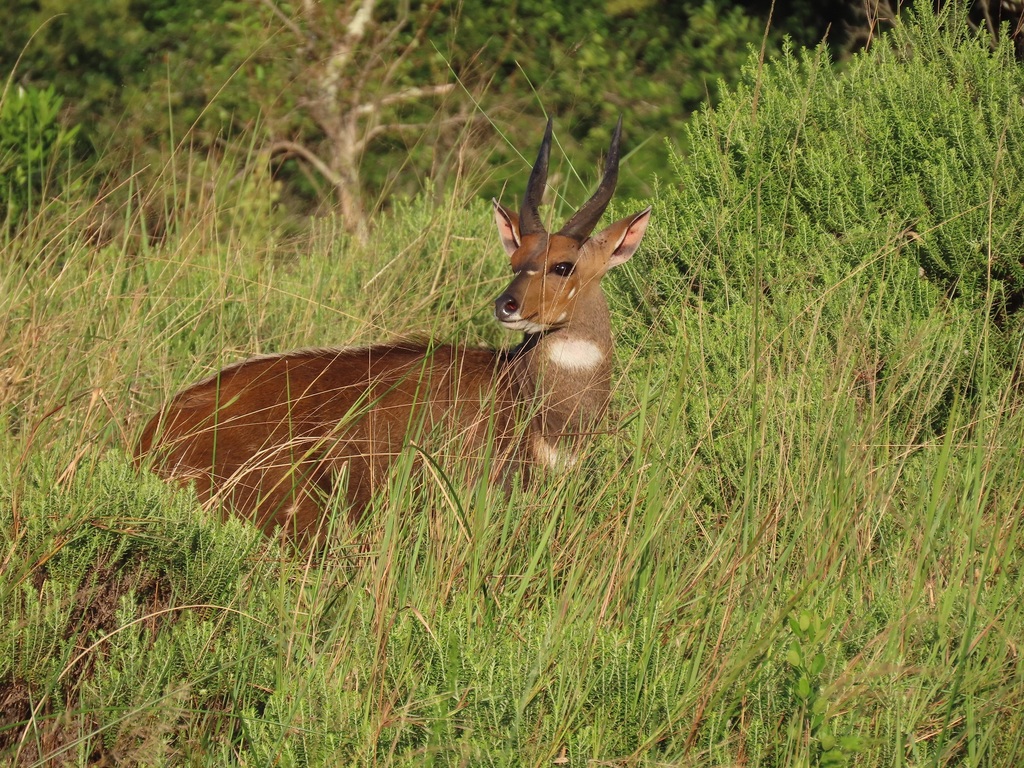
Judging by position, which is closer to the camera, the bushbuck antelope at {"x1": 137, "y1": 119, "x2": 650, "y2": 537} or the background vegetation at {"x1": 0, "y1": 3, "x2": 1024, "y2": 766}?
the background vegetation at {"x1": 0, "y1": 3, "x2": 1024, "y2": 766}

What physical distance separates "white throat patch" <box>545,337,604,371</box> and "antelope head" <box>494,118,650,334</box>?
0.06m

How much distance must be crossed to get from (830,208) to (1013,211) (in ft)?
2.05

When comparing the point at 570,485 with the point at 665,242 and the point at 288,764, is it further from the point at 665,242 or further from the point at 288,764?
the point at 665,242

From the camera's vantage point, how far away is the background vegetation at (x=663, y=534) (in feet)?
8.78

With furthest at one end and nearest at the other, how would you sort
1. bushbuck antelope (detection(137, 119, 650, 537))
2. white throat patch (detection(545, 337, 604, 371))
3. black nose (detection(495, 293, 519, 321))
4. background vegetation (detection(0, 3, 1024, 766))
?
white throat patch (detection(545, 337, 604, 371)) < black nose (detection(495, 293, 519, 321)) < bushbuck antelope (detection(137, 119, 650, 537)) < background vegetation (detection(0, 3, 1024, 766))

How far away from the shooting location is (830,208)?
4863 millimetres

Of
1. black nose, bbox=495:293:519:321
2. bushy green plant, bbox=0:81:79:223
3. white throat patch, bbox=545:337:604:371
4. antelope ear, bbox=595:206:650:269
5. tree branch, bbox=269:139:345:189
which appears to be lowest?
tree branch, bbox=269:139:345:189

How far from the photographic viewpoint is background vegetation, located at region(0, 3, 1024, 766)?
2676 millimetres

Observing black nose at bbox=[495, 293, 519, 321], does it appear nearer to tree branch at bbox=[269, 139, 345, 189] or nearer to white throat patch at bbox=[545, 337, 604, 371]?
white throat patch at bbox=[545, 337, 604, 371]

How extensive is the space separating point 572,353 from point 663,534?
134 cm

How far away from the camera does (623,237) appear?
4750mm

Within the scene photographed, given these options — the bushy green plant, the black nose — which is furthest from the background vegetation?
the bushy green plant

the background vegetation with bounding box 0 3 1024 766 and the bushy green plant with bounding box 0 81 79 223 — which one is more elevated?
the background vegetation with bounding box 0 3 1024 766

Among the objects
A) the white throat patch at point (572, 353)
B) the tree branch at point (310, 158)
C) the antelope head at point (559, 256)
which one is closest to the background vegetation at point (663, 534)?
the white throat patch at point (572, 353)
